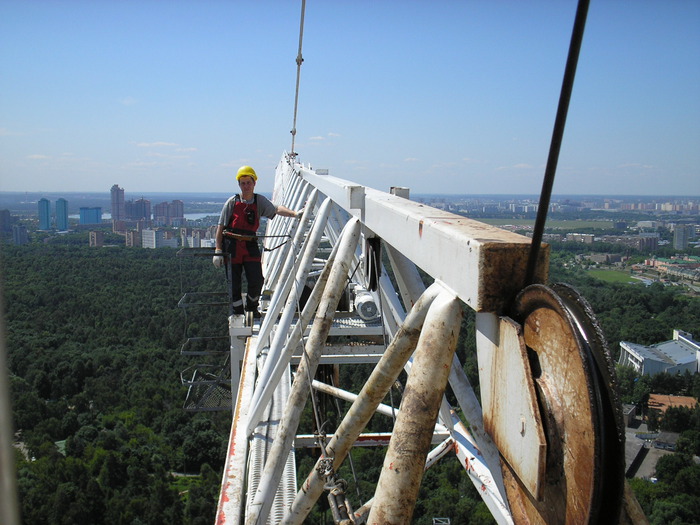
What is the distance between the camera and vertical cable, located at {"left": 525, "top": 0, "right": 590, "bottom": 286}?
1490 mm

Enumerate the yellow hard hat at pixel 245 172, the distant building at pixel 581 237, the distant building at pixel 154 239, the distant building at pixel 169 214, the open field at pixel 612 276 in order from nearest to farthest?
the yellow hard hat at pixel 245 172
the open field at pixel 612 276
the distant building at pixel 154 239
the distant building at pixel 581 237
the distant building at pixel 169 214

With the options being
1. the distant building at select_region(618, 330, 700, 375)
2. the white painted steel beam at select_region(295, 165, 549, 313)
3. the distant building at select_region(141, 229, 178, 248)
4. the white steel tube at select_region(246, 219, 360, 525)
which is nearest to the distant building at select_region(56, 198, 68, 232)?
the distant building at select_region(141, 229, 178, 248)

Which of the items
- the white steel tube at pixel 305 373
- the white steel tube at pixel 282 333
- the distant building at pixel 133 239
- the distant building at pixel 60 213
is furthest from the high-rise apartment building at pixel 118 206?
the white steel tube at pixel 305 373

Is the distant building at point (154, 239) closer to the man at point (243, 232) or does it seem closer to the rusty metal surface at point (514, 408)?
the man at point (243, 232)

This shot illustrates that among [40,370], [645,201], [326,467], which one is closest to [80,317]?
[40,370]

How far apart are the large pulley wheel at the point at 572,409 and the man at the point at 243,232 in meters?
5.97

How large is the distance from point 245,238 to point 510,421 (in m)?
6.64

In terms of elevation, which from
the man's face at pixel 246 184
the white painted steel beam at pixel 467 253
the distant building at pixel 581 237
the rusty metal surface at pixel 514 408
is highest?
the man's face at pixel 246 184

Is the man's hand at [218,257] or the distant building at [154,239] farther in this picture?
the distant building at [154,239]

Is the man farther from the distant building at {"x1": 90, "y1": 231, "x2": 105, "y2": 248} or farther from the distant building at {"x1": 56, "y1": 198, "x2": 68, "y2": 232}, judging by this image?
the distant building at {"x1": 90, "y1": 231, "x2": 105, "y2": 248}

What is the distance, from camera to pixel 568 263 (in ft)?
321

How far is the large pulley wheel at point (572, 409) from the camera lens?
152cm

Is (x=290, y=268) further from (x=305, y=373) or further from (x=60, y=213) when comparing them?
(x=60, y=213)

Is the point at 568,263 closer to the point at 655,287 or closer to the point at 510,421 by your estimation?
the point at 655,287
